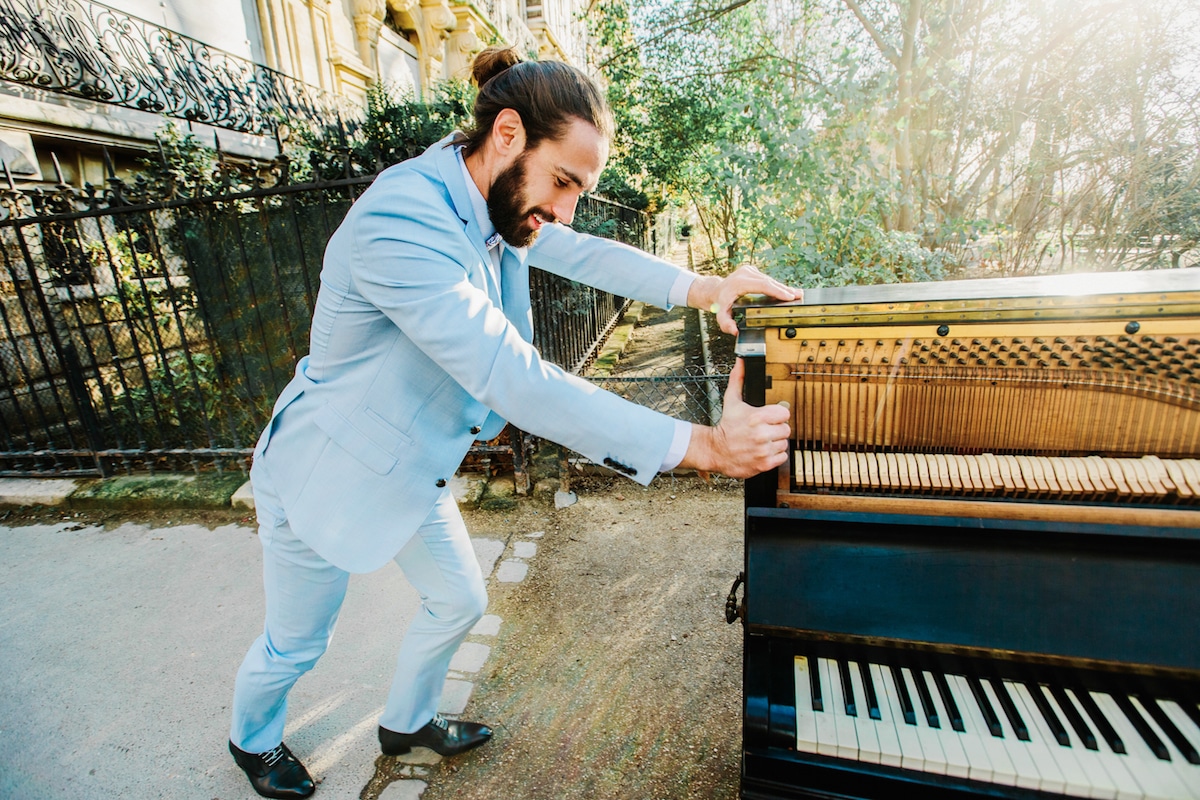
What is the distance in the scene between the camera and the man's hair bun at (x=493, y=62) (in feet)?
6.23

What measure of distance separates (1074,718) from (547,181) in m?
1.83

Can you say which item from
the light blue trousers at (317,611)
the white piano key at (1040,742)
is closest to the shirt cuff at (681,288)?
the light blue trousers at (317,611)

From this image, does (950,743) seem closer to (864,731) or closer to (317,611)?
(864,731)

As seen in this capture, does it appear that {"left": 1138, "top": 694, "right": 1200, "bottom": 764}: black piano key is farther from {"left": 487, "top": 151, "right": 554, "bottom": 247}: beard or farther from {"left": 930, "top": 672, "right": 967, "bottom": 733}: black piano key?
{"left": 487, "top": 151, "right": 554, "bottom": 247}: beard

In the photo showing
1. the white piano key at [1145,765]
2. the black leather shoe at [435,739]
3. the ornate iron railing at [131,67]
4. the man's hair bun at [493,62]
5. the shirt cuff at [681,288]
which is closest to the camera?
the white piano key at [1145,765]

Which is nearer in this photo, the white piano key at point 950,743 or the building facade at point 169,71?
the white piano key at point 950,743

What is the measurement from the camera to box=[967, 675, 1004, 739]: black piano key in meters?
1.30

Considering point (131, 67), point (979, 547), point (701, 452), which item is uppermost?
point (131, 67)

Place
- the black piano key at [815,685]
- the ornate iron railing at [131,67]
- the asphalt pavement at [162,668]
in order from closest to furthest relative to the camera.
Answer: the black piano key at [815,685]
the asphalt pavement at [162,668]
the ornate iron railing at [131,67]

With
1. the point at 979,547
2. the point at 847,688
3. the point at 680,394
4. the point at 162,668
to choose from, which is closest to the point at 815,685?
the point at 847,688

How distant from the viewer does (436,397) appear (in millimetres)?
1706

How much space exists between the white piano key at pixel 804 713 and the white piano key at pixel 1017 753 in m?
0.39

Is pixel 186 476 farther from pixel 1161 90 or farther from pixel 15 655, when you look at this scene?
pixel 1161 90

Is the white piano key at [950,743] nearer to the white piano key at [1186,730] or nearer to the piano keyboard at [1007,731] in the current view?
the piano keyboard at [1007,731]
